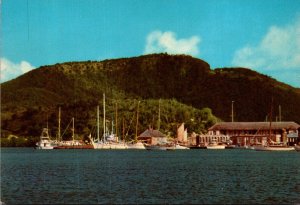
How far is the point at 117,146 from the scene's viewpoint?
14562 cm

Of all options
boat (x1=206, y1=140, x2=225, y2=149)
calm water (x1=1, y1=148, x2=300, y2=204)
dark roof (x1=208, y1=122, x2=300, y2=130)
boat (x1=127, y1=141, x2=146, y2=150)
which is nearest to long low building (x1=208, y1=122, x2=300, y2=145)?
dark roof (x1=208, y1=122, x2=300, y2=130)

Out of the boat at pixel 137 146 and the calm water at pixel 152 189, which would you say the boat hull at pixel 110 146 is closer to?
the boat at pixel 137 146

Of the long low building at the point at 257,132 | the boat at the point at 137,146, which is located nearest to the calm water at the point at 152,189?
the boat at the point at 137,146

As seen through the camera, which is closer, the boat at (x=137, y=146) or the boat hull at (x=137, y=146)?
the boat at (x=137, y=146)

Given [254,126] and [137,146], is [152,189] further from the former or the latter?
[254,126]

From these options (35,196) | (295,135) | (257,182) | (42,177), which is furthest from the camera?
(295,135)

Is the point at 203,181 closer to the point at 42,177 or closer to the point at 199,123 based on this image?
the point at 42,177

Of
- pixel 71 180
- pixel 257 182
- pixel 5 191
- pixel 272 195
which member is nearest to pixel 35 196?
pixel 5 191

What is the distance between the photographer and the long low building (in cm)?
16738

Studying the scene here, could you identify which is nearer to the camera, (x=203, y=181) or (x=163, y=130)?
(x=203, y=181)

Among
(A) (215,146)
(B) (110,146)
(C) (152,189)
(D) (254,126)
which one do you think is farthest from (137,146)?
(C) (152,189)

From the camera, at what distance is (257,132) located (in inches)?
6639

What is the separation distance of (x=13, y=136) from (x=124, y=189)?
167m

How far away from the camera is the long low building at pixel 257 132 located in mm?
167375
